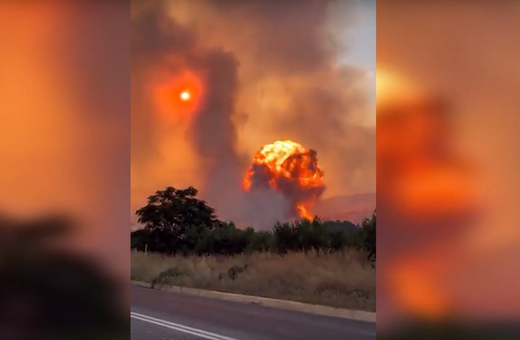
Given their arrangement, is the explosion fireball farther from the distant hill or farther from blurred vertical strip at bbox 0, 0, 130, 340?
blurred vertical strip at bbox 0, 0, 130, 340

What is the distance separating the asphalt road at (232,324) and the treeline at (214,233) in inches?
89.6

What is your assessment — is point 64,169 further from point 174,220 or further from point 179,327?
point 174,220

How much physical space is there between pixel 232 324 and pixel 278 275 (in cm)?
307

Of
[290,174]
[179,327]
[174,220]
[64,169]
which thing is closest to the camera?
[64,169]

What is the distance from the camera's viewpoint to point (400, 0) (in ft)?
6.67

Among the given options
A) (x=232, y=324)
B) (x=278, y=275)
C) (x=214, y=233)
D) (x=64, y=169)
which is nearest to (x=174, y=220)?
(x=214, y=233)

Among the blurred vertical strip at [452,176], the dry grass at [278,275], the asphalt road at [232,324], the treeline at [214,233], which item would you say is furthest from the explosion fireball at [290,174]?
the blurred vertical strip at [452,176]

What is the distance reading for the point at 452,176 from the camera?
1.95 metres

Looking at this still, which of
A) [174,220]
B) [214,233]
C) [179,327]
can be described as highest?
[174,220]

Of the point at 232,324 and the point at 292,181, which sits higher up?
the point at 292,181

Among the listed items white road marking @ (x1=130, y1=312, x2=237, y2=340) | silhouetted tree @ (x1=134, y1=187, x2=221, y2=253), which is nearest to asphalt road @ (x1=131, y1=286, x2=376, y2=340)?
white road marking @ (x1=130, y1=312, x2=237, y2=340)

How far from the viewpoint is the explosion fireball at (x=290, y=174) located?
25.2ft

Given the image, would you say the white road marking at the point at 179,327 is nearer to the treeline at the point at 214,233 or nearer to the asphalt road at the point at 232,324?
the asphalt road at the point at 232,324

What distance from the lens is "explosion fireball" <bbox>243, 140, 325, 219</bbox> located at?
25.2 ft
